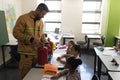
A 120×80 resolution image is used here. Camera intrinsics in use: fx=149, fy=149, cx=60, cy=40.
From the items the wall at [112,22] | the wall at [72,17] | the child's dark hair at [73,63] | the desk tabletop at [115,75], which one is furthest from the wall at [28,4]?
the child's dark hair at [73,63]

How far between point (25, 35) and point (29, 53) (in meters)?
0.28

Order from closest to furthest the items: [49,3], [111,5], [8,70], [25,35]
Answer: [25,35] → [8,70] → [111,5] → [49,3]

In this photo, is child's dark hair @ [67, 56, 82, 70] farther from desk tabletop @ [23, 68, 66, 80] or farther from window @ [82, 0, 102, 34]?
window @ [82, 0, 102, 34]

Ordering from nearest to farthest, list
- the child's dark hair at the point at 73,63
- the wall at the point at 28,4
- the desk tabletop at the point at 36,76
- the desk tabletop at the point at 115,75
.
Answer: the child's dark hair at the point at 73,63, the desk tabletop at the point at 36,76, the desk tabletop at the point at 115,75, the wall at the point at 28,4

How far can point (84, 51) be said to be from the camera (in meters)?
6.35

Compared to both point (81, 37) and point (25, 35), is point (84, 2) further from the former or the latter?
point (25, 35)

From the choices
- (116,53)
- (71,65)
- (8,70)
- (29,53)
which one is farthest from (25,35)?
(8,70)

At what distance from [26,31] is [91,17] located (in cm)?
491

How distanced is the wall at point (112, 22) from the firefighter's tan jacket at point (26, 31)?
14.4ft

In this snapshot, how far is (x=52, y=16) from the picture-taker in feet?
22.1

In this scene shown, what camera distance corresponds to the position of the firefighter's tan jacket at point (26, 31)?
213cm

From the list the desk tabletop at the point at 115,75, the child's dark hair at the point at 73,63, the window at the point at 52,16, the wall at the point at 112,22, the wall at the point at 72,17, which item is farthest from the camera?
the window at the point at 52,16

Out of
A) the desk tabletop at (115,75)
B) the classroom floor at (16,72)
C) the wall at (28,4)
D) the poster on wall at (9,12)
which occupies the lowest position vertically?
the classroom floor at (16,72)

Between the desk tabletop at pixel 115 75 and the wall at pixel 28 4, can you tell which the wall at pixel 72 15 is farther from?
the desk tabletop at pixel 115 75
